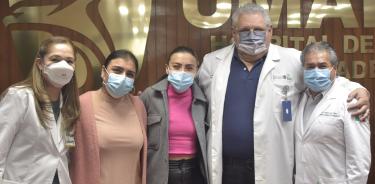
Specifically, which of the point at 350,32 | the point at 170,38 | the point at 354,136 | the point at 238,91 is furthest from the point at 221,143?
the point at 350,32

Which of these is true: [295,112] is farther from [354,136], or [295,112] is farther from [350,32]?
[350,32]

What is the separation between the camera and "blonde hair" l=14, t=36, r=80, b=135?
2.01 m

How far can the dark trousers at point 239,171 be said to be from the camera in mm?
2459

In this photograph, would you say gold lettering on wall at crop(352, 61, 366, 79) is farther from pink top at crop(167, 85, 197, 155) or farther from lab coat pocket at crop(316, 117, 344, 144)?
pink top at crop(167, 85, 197, 155)

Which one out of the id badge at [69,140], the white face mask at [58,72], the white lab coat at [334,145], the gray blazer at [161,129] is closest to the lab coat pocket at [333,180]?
the white lab coat at [334,145]

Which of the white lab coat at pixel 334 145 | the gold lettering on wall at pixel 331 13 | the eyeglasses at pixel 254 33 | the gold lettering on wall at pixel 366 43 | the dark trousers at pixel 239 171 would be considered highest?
the gold lettering on wall at pixel 331 13

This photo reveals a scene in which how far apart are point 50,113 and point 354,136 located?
158 cm

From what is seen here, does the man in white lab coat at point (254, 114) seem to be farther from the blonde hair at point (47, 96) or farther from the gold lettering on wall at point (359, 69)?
the gold lettering on wall at point (359, 69)

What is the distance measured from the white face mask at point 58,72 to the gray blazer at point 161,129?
0.60 meters

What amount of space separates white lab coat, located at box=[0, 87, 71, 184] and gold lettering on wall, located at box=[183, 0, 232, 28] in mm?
1645

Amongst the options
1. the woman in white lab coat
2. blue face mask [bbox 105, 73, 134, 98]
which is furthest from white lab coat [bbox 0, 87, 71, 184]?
blue face mask [bbox 105, 73, 134, 98]

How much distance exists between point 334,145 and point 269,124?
0.40 meters

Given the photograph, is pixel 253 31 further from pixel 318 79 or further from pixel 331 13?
pixel 331 13

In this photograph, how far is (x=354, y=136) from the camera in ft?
7.03
